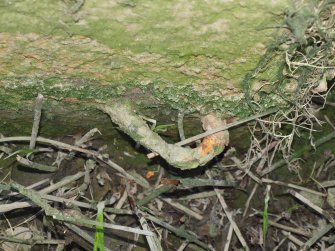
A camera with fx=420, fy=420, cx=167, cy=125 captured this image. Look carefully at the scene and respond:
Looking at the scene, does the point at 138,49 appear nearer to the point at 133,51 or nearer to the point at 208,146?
the point at 133,51

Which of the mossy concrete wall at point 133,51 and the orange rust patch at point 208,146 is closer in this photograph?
the mossy concrete wall at point 133,51

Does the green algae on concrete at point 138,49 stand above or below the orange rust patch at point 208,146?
above

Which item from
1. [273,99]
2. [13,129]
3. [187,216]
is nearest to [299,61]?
[273,99]

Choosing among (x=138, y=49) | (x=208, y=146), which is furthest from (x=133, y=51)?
(x=208, y=146)

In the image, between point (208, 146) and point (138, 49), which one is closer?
point (138, 49)

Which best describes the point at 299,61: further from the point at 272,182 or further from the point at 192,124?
the point at 272,182

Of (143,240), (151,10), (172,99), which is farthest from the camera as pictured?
(143,240)

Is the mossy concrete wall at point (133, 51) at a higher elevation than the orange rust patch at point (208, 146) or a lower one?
higher

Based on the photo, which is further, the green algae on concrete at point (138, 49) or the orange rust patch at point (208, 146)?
the orange rust patch at point (208, 146)
